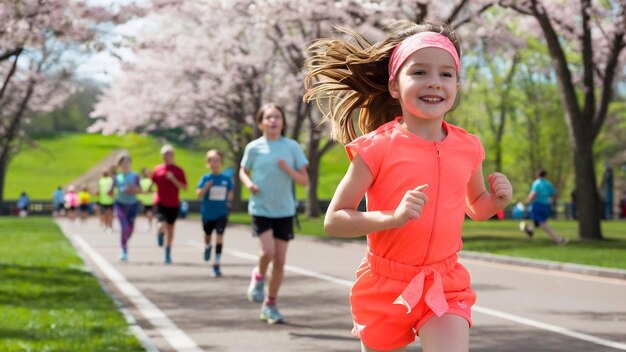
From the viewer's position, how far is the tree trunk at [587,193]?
24359mm

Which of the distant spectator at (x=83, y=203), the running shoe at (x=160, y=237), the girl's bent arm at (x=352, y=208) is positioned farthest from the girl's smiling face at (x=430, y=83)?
the distant spectator at (x=83, y=203)

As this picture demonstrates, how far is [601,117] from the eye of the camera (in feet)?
81.0

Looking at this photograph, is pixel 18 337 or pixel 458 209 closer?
pixel 458 209

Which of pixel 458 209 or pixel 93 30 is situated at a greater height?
pixel 93 30

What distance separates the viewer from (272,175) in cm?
1023

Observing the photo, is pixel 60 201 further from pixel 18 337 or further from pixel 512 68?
pixel 18 337

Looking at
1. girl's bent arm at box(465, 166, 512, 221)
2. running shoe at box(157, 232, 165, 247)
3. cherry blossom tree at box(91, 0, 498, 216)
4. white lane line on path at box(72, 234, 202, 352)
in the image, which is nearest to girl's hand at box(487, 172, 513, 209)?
girl's bent arm at box(465, 166, 512, 221)

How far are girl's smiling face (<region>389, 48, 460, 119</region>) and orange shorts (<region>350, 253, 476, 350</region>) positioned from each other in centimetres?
59

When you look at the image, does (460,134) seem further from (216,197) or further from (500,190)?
(216,197)

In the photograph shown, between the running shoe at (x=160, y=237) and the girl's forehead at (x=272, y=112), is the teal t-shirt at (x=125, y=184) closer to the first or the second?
the running shoe at (x=160, y=237)

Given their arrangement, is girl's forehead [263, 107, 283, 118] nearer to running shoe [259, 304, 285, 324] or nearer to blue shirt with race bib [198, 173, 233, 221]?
running shoe [259, 304, 285, 324]

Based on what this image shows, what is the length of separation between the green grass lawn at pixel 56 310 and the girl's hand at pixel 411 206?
453cm

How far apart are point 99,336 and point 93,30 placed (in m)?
11.1

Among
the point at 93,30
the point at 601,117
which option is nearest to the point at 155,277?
the point at 93,30
